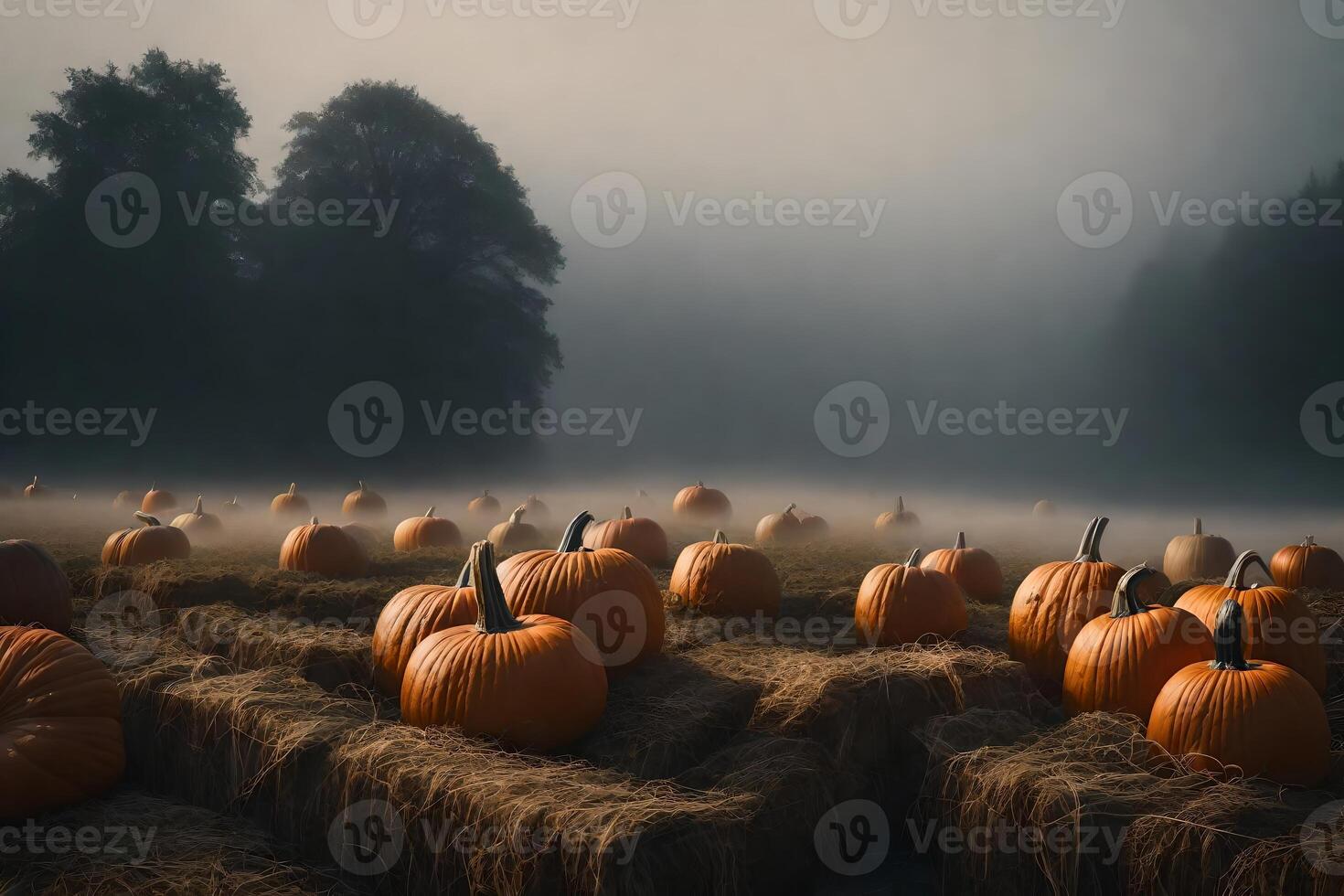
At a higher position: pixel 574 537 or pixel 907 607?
pixel 574 537

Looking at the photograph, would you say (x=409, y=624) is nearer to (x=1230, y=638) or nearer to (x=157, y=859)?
(x=157, y=859)

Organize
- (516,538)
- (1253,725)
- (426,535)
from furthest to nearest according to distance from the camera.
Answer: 1. (426,535)
2. (516,538)
3. (1253,725)

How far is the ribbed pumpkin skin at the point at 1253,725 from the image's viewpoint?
4.06 m

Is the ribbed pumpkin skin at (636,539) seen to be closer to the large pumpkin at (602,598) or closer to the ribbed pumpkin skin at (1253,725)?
the large pumpkin at (602,598)

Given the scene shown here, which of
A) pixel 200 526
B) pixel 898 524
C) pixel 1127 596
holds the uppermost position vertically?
pixel 898 524

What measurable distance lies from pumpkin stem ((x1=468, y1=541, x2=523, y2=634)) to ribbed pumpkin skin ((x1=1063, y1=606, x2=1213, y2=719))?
285 cm

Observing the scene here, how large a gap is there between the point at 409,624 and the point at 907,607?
292cm

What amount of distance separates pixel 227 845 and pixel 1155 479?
78.0 feet

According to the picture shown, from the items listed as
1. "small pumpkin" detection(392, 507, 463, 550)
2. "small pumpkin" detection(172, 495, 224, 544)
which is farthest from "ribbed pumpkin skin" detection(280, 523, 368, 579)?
"small pumpkin" detection(172, 495, 224, 544)

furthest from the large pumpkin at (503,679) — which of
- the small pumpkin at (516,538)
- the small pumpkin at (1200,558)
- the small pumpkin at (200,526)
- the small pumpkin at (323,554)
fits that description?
the small pumpkin at (200,526)

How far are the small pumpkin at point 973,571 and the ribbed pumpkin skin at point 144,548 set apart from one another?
245 inches

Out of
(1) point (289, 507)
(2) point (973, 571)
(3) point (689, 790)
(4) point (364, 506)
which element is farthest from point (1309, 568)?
(1) point (289, 507)

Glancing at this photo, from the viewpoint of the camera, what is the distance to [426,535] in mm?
10719

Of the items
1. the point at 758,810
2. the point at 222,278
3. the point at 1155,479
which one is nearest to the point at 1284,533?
the point at 1155,479
